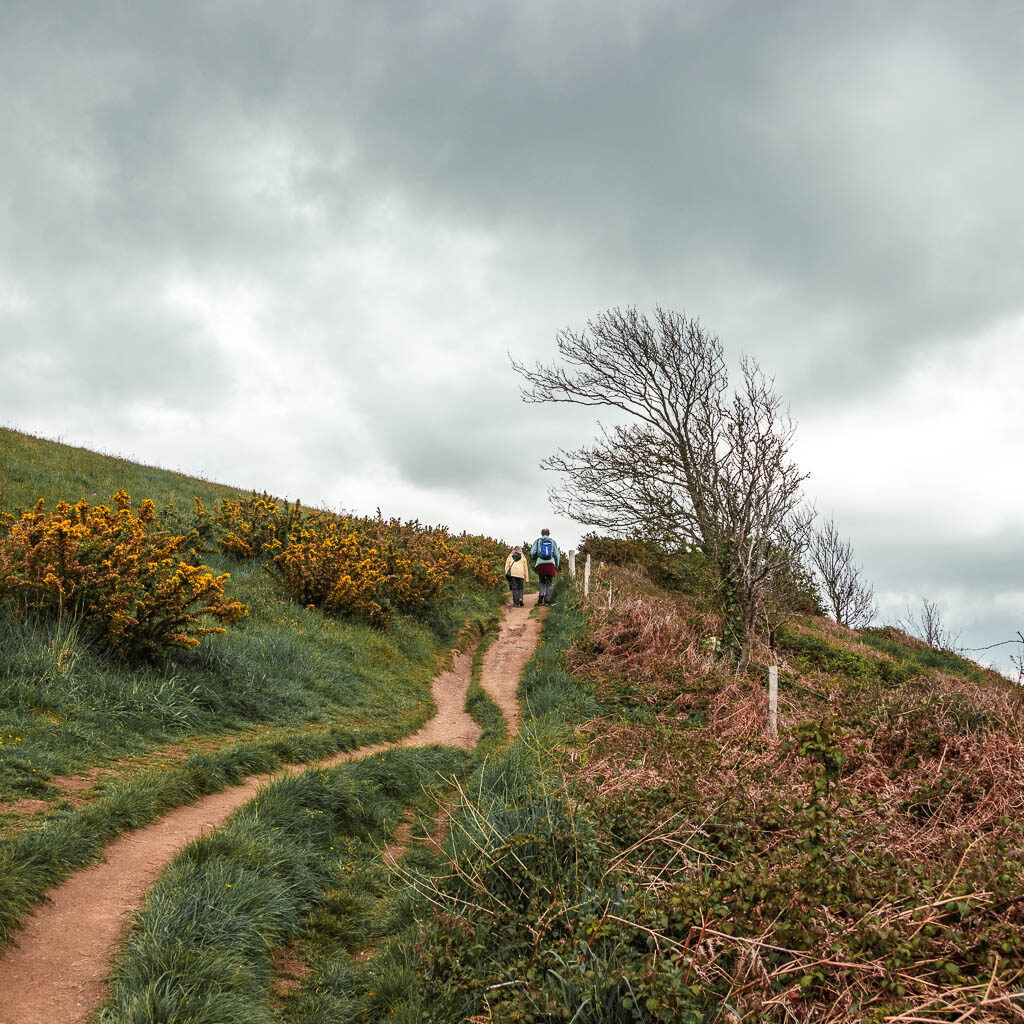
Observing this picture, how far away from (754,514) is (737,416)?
2192 mm

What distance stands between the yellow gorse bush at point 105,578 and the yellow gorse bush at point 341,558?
14.0ft

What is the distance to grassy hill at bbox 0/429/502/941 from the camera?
468 centimetres

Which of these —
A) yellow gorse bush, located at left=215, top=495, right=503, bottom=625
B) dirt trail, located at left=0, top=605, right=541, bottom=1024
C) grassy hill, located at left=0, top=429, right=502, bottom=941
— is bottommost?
dirt trail, located at left=0, top=605, right=541, bottom=1024

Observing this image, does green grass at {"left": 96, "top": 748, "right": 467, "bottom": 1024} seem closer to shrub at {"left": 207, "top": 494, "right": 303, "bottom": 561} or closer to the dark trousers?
shrub at {"left": 207, "top": 494, "right": 303, "bottom": 561}

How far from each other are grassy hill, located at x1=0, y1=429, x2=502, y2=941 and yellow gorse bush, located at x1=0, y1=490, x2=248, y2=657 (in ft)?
0.33

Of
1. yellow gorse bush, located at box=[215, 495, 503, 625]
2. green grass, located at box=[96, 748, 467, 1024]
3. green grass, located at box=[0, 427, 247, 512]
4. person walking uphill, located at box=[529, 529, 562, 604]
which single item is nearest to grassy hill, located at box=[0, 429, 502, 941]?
green grass, located at box=[0, 427, 247, 512]

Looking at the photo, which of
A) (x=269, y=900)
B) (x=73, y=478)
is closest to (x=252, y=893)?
(x=269, y=900)

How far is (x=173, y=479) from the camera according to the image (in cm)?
2020

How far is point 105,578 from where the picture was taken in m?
7.25

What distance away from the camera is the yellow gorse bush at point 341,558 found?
1246 centimetres

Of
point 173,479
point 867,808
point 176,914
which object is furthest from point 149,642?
point 173,479

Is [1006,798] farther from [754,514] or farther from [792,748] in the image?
[754,514]

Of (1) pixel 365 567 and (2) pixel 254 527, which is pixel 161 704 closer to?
(1) pixel 365 567

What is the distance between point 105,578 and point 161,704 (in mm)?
1512
